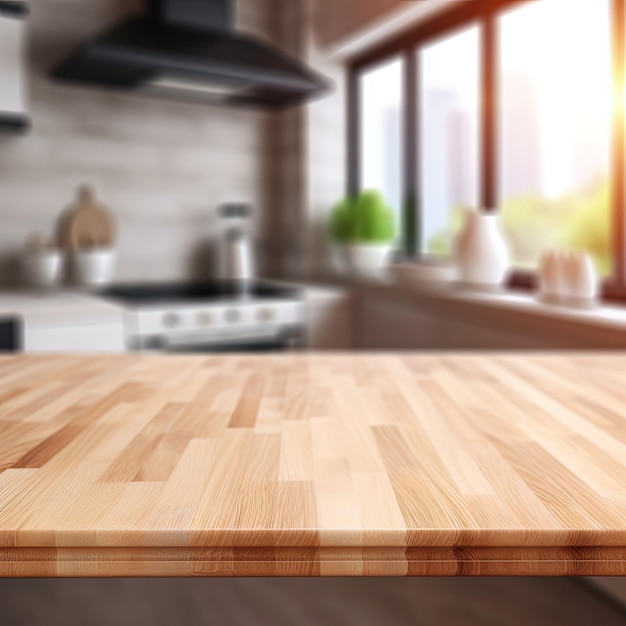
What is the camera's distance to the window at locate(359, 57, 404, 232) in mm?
3537

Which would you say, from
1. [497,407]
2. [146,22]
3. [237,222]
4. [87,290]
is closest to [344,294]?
[237,222]

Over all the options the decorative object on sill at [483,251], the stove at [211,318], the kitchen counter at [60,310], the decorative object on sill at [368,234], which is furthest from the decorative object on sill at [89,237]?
the decorative object on sill at [483,251]

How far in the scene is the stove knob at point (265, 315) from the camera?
113 inches

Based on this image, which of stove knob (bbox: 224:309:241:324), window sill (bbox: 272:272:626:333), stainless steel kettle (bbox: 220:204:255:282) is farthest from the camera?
stainless steel kettle (bbox: 220:204:255:282)

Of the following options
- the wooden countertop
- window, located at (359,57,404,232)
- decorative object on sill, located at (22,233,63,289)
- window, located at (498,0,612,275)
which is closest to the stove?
decorative object on sill, located at (22,233,63,289)

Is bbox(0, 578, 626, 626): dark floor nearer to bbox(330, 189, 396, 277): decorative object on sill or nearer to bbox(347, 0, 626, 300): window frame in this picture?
bbox(347, 0, 626, 300): window frame

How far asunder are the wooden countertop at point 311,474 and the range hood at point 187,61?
1843 mm

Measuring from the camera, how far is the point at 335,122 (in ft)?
12.0

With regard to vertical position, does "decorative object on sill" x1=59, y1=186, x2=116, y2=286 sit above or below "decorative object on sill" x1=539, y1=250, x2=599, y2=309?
above

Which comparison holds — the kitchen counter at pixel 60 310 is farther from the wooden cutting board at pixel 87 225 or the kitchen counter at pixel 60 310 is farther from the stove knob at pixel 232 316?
the wooden cutting board at pixel 87 225

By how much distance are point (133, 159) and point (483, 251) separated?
5.70 feet

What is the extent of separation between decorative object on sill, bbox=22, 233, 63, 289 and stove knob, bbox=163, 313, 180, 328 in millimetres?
683

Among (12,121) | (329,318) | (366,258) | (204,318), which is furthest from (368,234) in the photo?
(12,121)

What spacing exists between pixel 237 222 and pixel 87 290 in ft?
2.94
